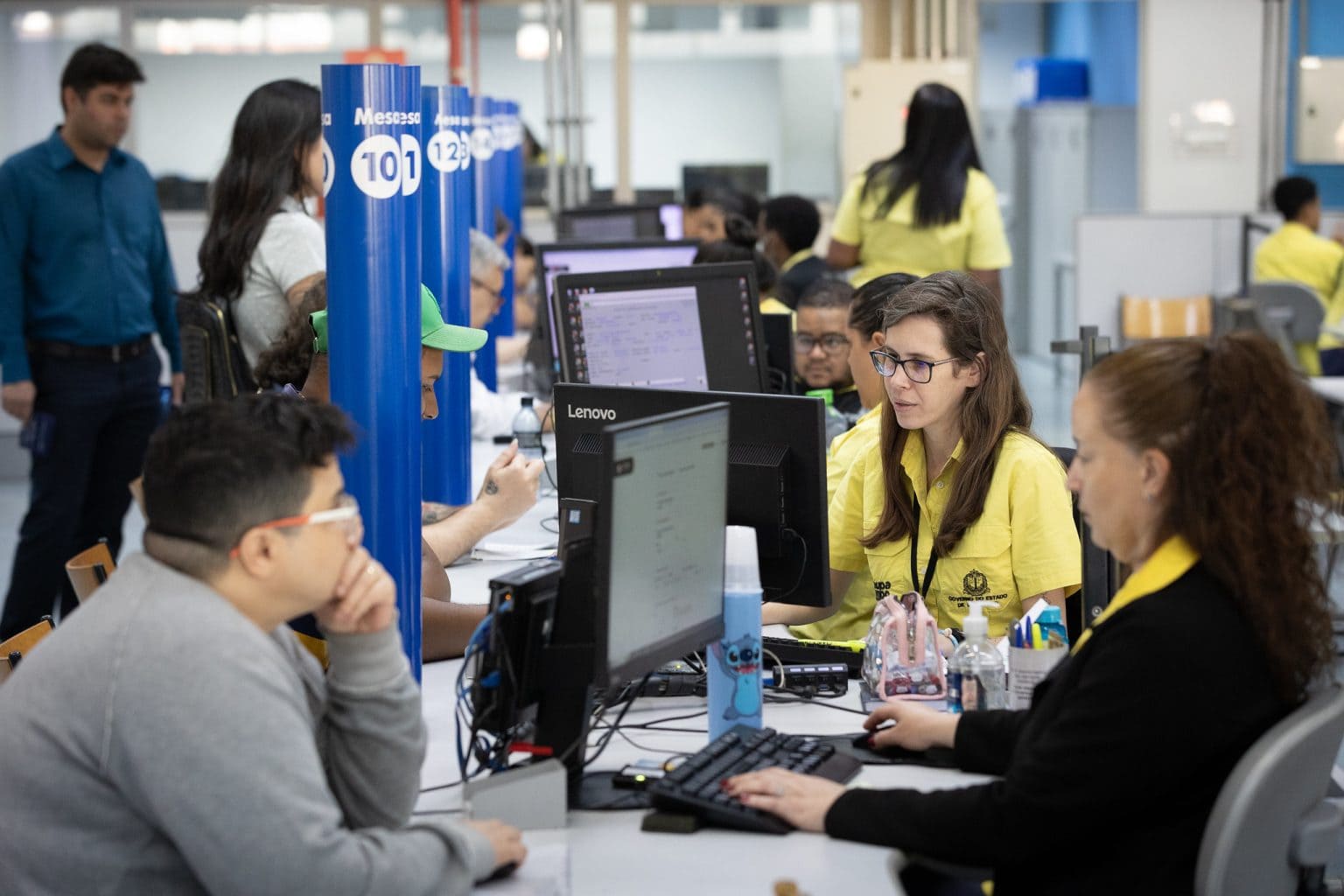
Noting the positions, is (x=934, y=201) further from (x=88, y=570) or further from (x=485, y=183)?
(x=88, y=570)

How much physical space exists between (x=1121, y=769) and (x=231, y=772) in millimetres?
902

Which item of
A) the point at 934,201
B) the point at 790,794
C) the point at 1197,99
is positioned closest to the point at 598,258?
→ the point at 934,201

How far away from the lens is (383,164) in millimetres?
2164

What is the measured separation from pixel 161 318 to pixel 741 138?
650cm

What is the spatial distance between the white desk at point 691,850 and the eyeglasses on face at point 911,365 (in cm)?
70

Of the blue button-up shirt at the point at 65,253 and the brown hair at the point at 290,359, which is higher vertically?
the blue button-up shirt at the point at 65,253

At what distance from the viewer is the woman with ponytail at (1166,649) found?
164cm

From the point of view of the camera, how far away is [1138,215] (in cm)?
933

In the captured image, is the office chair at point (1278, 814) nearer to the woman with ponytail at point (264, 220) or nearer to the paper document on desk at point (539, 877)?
the paper document on desk at point (539, 877)

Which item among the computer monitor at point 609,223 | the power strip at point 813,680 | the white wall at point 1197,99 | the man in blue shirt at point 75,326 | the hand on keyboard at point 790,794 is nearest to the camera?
the hand on keyboard at point 790,794

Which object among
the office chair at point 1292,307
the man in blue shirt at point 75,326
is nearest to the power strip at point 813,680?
the man in blue shirt at point 75,326

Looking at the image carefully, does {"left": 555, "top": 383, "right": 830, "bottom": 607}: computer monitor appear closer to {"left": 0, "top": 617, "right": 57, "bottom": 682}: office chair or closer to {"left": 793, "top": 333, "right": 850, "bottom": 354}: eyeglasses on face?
{"left": 0, "top": 617, "right": 57, "bottom": 682}: office chair

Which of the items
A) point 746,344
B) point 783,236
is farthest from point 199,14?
point 746,344

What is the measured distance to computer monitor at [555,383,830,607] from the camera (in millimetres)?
2334
